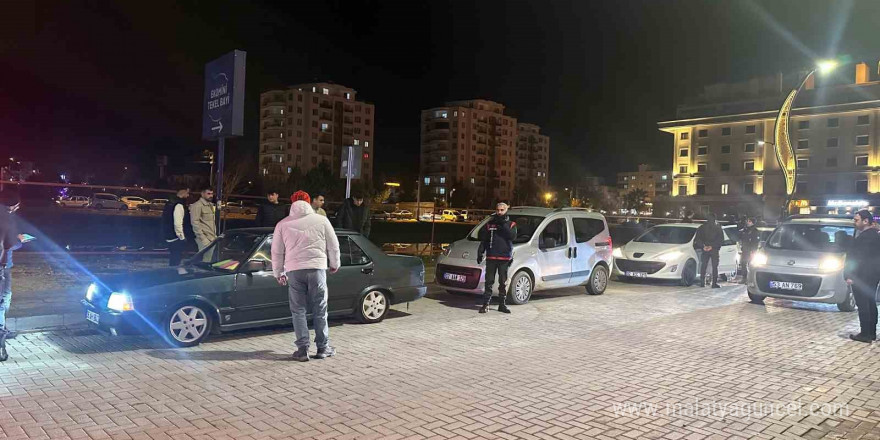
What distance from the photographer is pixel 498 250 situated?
10.4 metres

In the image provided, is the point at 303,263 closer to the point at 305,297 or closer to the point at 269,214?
the point at 305,297

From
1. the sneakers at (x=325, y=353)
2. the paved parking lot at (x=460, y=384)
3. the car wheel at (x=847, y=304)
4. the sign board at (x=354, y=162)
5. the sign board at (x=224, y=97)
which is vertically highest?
the sign board at (x=224, y=97)

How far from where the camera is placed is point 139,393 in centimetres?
552

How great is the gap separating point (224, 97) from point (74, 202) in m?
34.6

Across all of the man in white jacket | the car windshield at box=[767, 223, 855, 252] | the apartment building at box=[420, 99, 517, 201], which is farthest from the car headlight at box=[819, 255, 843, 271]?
the apartment building at box=[420, 99, 517, 201]

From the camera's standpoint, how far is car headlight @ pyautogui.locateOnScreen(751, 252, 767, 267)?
1188cm

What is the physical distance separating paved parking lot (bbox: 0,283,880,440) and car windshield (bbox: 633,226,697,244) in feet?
21.9

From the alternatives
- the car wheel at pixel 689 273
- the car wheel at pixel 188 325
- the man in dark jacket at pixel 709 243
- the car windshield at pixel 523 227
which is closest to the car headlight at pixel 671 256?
the car wheel at pixel 689 273

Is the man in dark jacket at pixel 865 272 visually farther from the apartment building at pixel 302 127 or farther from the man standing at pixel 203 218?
the apartment building at pixel 302 127

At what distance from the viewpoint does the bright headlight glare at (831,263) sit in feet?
36.5

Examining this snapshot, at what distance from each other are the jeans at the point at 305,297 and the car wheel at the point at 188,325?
56.4 inches

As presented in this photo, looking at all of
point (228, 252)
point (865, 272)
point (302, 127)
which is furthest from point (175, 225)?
point (302, 127)

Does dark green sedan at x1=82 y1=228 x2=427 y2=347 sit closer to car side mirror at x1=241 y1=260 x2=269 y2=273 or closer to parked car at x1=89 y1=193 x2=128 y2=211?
car side mirror at x1=241 y1=260 x2=269 y2=273

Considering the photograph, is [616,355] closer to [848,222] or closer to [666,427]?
[666,427]
